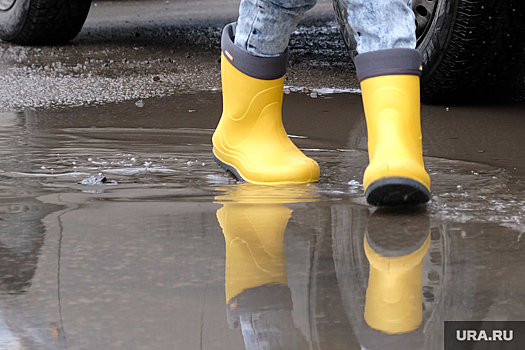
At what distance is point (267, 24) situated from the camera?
1421 mm

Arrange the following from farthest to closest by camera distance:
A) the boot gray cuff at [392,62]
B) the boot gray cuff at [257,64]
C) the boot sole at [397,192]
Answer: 1. the boot gray cuff at [257,64]
2. the boot gray cuff at [392,62]
3. the boot sole at [397,192]

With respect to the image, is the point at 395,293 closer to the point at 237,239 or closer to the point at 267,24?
the point at 237,239

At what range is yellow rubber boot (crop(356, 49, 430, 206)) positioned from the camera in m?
1.16

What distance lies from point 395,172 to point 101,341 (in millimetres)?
610

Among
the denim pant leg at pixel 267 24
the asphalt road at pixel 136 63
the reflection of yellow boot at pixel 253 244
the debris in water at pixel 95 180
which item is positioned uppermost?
the denim pant leg at pixel 267 24

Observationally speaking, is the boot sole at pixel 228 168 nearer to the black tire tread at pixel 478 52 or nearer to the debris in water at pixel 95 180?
the debris in water at pixel 95 180

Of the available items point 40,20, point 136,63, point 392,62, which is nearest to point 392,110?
point 392,62

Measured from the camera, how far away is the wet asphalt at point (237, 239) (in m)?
0.77

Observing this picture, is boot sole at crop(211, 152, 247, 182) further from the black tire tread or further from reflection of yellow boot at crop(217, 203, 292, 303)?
the black tire tread

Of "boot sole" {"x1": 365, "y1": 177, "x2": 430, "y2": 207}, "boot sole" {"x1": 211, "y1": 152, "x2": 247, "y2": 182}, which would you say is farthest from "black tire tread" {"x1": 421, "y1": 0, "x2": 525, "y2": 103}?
"boot sole" {"x1": 365, "y1": 177, "x2": 430, "y2": 207}

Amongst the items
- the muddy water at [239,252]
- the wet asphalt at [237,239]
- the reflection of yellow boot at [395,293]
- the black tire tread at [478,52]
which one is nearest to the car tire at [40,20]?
the wet asphalt at [237,239]

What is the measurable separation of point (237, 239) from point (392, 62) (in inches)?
18.9

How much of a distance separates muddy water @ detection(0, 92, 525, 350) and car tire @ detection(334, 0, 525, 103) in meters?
0.47

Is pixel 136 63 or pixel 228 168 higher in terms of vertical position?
pixel 228 168
